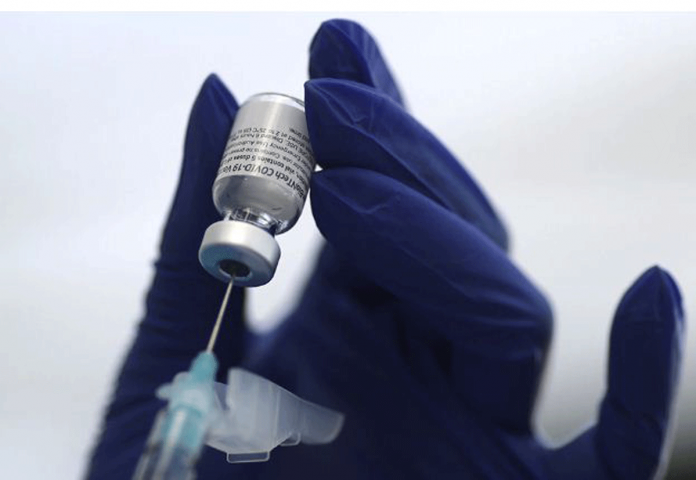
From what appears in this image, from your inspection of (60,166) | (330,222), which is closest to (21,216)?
(60,166)

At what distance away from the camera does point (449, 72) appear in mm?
1489

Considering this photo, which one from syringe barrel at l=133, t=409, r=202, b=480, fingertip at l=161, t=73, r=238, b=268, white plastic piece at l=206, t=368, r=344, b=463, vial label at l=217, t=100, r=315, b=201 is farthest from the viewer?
fingertip at l=161, t=73, r=238, b=268

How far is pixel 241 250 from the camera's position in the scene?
2.75 feet

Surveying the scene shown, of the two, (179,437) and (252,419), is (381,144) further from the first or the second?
(179,437)

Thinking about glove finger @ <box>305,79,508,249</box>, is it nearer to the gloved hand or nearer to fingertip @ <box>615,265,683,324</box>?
the gloved hand

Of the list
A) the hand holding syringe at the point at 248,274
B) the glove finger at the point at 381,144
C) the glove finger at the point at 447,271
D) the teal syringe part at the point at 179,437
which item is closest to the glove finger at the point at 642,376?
the glove finger at the point at 447,271

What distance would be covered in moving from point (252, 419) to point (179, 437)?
0.18 metres

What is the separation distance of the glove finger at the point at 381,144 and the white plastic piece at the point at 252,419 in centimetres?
30

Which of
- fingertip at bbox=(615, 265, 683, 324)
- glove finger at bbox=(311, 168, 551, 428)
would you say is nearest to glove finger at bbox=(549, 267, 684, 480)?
fingertip at bbox=(615, 265, 683, 324)

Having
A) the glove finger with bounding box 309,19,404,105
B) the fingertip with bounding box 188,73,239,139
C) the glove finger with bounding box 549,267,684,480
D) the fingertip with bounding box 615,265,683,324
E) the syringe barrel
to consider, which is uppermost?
the glove finger with bounding box 309,19,404,105

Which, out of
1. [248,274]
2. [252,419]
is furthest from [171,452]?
[248,274]

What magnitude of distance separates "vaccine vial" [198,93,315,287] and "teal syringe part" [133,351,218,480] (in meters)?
0.21

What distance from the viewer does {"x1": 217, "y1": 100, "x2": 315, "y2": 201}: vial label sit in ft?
2.91

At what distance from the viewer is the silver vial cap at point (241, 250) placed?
84 centimetres
